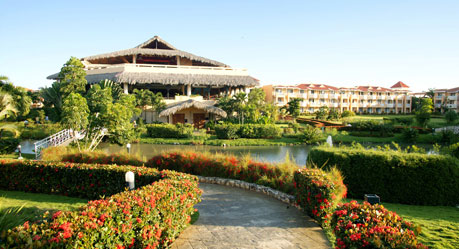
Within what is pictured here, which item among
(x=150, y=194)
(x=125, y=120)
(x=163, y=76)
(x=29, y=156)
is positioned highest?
(x=163, y=76)

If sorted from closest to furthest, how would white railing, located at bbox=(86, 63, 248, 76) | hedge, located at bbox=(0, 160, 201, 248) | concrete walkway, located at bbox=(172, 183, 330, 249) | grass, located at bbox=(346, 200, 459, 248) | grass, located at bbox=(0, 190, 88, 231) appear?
hedge, located at bbox=(0, 160, 201, 248), grass, located at bbox=(346, 200, 459, 248), concrete walkway, located at bbox=(172, 183, 330, 249), grass, located at bbox=(0, 190, 88, 231), white railing, located at bbox=(86, 63, 248, 76)

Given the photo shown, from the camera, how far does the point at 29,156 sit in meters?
17.9

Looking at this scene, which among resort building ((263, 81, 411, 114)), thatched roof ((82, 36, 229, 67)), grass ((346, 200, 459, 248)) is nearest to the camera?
grass ((346, 200, 459, 248))

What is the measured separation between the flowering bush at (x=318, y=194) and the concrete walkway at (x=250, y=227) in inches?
10.7

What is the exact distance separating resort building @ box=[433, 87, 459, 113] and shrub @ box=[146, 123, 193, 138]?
64.7 metres

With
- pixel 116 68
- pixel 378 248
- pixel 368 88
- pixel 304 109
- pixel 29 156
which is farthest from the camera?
pixel 368 88

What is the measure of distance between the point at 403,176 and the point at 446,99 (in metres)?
76.4

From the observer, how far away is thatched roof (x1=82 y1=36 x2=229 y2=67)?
38747mm

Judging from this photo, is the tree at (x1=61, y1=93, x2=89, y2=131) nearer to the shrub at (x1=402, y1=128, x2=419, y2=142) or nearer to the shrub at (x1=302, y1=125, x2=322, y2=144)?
the shrub at (x1=302, y1=125, x2=322, y2=144)

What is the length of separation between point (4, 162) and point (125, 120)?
574 centimetres

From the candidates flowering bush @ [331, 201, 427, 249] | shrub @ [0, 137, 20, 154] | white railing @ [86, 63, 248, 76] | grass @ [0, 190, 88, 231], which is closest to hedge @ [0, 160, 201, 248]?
grass @ [0, 190, 88, 231]

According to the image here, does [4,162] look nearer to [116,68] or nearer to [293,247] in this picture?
[293,247]

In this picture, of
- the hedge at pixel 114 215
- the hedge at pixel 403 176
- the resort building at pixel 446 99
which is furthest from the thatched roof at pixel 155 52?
the resort building at pixel 446 99

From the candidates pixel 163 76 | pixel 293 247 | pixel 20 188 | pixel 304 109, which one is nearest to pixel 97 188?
pixel 20 188
